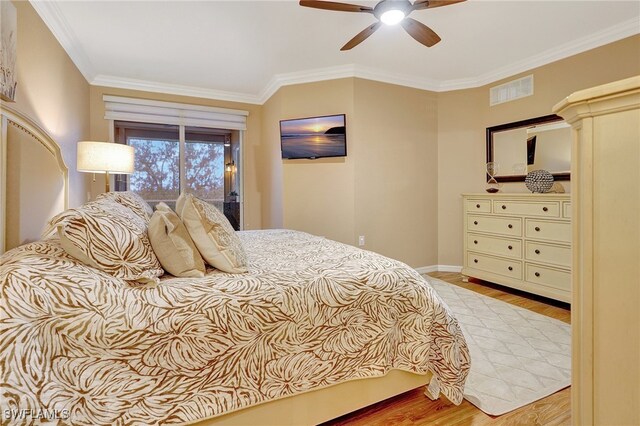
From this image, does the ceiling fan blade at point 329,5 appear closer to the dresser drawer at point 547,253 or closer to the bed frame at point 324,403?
the bed frame at point 324,403

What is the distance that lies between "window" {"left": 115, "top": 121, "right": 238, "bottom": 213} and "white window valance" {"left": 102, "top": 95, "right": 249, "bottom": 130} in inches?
A: 6.1

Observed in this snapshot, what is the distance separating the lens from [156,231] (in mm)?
1410

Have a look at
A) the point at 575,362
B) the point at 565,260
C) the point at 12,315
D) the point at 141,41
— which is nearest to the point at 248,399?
the point at 12,315

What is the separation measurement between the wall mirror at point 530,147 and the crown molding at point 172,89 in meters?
3.37

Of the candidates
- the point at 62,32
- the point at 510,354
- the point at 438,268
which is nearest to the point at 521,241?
the point at 438,268

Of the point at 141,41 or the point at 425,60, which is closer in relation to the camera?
the point at 141,41

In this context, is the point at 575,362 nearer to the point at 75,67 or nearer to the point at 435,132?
the point at 435,132

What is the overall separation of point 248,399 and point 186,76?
3839 millimetres

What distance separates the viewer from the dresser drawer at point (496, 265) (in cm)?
325

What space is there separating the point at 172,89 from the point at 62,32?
1.49 m

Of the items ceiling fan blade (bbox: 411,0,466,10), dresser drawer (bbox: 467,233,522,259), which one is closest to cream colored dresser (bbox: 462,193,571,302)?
dresser drawer (bbox: 467,233,522,259)

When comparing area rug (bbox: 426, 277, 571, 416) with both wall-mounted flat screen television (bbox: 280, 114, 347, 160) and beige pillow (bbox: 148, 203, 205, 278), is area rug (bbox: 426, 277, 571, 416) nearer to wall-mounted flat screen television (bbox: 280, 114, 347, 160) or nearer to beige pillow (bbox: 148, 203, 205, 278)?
beige pillow (bbox: 148, 203, 205, 278)

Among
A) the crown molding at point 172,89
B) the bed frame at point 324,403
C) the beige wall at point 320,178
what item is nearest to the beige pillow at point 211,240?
the bed frame at point 324,403

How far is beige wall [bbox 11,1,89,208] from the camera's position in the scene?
205cm
